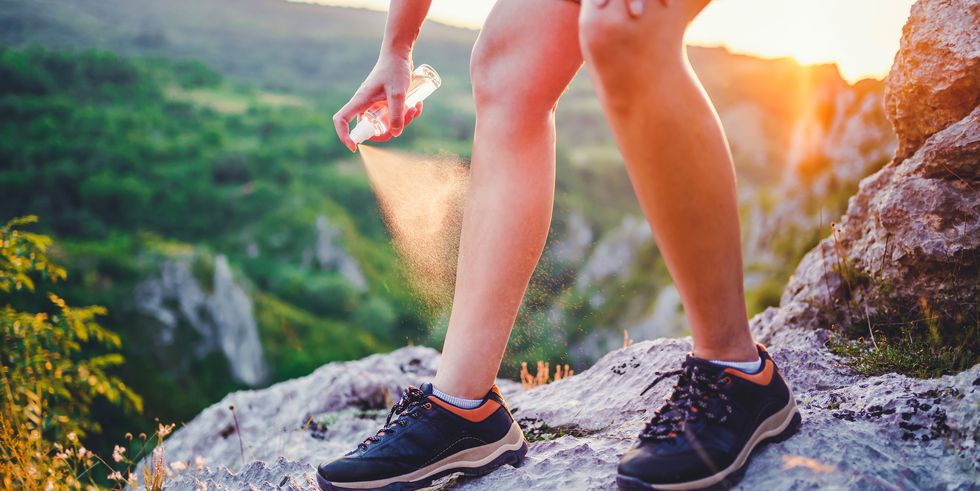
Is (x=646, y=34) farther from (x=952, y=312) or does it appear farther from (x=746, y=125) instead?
(x=746, y=125)

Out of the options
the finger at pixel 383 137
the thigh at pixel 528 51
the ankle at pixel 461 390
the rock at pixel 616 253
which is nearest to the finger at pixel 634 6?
the thigh at pixel 528 51

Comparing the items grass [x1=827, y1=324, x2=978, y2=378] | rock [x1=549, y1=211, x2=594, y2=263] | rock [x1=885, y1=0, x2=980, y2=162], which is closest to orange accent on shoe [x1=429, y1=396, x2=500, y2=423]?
grass [x1=827, y1=324, x2=978, y2=378]

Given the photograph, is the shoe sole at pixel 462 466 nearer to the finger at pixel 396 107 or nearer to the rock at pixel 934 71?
the finger at pixel 396 107

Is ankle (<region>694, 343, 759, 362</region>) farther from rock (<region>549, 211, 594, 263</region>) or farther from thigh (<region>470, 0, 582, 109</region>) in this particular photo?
rock (<region>549, 211, 594, 263</region>)

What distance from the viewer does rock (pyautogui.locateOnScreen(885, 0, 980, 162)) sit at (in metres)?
2.29

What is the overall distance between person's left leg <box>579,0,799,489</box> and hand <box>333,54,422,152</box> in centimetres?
69

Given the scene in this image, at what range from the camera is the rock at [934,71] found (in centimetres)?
229

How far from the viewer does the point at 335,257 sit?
3888cm

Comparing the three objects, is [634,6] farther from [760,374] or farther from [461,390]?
[461,390]

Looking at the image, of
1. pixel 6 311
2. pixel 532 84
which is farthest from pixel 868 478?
pixel 6 311

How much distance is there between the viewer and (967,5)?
2.33 meters

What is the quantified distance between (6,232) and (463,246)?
4.29 meters

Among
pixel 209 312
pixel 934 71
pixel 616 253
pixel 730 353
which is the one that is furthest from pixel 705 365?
pixel 616 253

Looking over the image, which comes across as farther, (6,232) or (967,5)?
(6,232)
